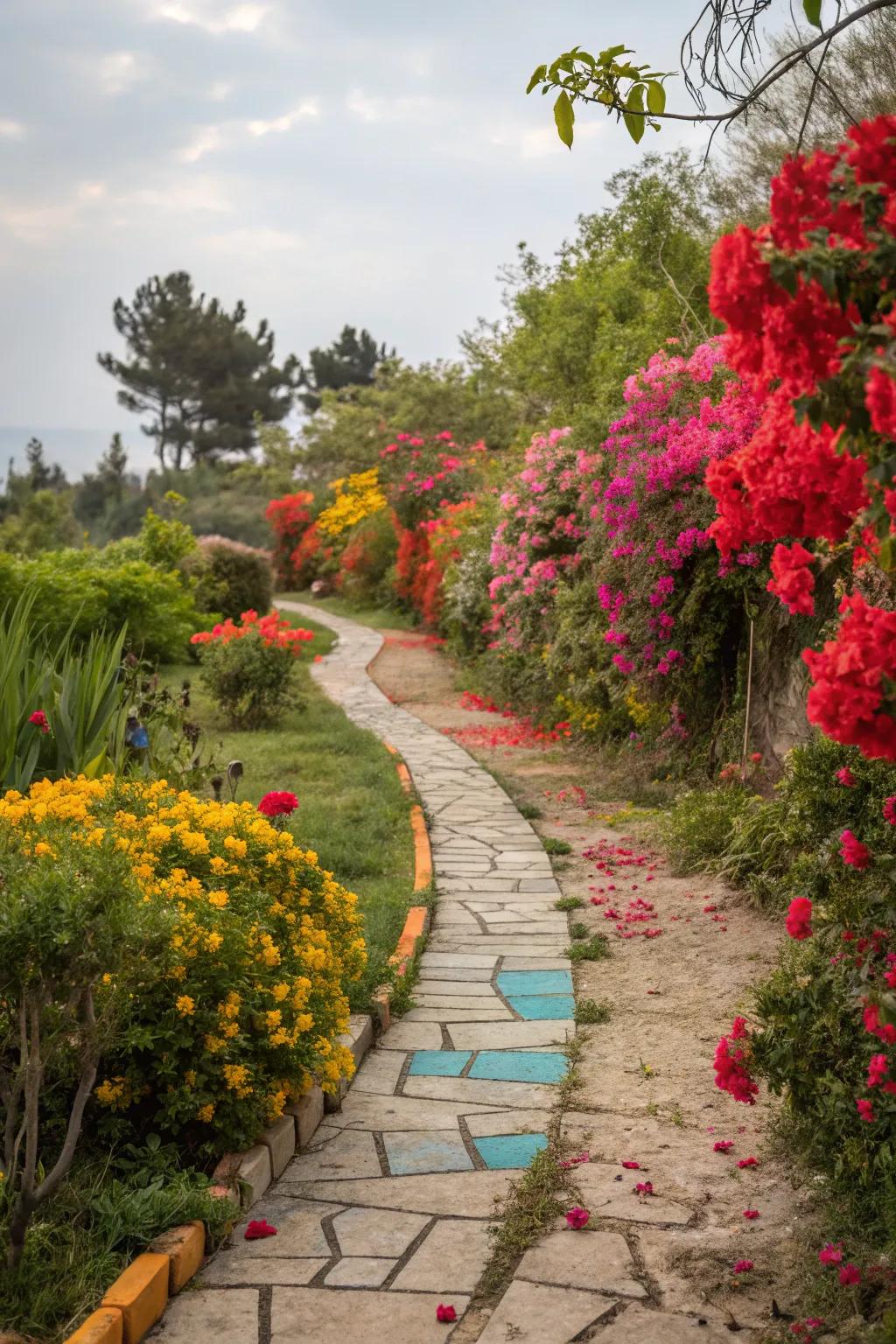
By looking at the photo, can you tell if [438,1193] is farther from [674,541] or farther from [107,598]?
[107,598]

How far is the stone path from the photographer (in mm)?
2609

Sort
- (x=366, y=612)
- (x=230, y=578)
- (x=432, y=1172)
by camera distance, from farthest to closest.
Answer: (x=366, y=612), (x=230, y=578), (x=432, y=1172)

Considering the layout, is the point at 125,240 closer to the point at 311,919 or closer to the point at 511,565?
the point at 511,565

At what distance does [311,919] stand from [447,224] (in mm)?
13553

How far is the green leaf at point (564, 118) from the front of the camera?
3.30 meters

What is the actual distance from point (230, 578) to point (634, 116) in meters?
16.5

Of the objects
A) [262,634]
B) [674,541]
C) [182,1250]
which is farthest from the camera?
[262,634]

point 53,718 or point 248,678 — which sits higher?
point 53,718

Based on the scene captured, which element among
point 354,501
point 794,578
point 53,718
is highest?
point 354,501

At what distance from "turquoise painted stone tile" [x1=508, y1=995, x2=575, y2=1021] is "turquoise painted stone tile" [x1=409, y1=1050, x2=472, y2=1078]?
439 millimetres

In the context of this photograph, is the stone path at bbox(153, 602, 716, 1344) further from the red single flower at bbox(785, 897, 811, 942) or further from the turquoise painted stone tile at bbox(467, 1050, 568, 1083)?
the red single flower at bbox(785, 897, 811, 942)

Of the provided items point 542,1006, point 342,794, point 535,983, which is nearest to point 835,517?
point 542,1006

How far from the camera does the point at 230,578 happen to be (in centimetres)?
1934

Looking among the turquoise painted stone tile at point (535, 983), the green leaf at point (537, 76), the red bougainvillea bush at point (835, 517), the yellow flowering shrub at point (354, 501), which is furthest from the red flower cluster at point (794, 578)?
the yellow flowering shrub at point (354, 501)
